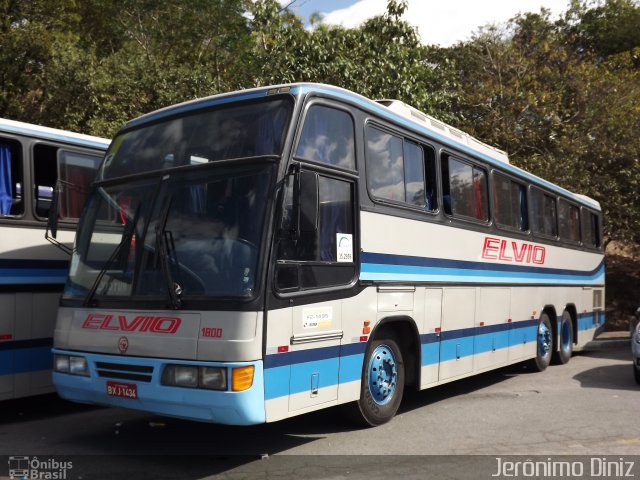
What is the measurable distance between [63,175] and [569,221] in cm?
998

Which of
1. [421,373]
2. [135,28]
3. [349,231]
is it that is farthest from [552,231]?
[135,28]

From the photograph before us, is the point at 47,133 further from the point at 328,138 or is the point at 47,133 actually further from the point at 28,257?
the point at 328,138

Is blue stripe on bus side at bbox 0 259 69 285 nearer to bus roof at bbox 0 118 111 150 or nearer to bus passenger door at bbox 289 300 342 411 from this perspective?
bus roof at bbox 0 118 111 150

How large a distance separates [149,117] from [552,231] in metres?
8.57

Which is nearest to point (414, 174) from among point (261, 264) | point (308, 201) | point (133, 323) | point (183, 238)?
point (308, 201)

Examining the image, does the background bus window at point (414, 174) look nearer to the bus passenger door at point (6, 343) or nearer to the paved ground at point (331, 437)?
the paved ground at point (331, 437)

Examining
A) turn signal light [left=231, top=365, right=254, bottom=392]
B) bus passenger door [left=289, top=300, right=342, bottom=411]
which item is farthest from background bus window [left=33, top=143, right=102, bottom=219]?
turn signal light [left=231, top=365, right=254, bottom=392]

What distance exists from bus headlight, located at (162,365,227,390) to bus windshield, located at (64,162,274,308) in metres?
0.55

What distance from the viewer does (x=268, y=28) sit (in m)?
17.4

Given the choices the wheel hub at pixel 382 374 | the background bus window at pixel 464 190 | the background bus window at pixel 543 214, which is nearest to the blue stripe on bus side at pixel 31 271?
the wheel hub at pixel 382 374

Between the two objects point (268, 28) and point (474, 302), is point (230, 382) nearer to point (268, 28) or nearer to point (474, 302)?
point (474, 302)

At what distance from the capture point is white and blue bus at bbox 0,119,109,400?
768cm

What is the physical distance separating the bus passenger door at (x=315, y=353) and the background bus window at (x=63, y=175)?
12.5ft

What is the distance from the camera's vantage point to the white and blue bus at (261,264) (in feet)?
18.6
